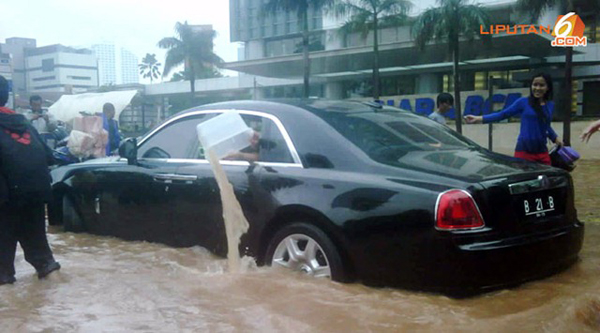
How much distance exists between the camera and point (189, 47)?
2023 inches

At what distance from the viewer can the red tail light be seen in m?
3.46

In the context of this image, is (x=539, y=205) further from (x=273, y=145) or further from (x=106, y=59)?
(x=106, y=59)

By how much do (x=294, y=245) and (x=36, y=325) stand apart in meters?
1.68

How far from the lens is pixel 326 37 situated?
5012 centimetres

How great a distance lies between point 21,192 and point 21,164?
20 centimetres

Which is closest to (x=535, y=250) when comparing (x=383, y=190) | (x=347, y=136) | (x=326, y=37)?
(x=383, y=190)

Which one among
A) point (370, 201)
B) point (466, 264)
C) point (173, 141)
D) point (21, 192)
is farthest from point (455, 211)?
point (21, 192)

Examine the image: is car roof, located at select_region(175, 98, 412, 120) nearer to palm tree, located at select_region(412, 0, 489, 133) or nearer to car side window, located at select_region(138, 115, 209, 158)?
car side window, located at select_region(138, 115, 209, 158)

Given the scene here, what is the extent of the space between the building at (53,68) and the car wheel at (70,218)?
9457 cm

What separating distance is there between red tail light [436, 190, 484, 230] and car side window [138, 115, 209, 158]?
245 centimetres

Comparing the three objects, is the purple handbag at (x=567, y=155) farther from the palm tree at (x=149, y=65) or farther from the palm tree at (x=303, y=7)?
the palm tree at (x=149, y=65)

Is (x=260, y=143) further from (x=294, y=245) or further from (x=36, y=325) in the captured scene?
(x=36, y=325)

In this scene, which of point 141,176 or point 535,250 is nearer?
point 535,250

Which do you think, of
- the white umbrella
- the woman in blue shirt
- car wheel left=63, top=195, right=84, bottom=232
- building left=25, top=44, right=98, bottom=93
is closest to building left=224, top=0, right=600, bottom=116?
the white umbrella
